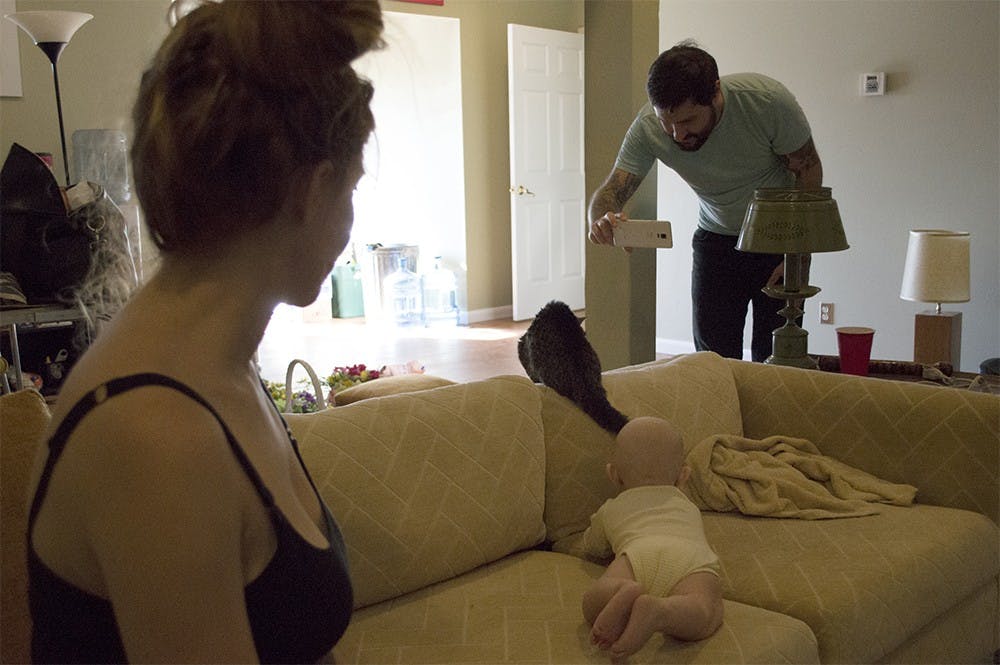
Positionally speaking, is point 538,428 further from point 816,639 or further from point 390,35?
point 390,35

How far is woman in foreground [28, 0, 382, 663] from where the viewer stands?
1.92ft

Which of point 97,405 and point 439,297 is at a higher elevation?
point 97,405

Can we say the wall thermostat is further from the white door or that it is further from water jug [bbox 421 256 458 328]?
water jug [bbox 421 256 458 328]

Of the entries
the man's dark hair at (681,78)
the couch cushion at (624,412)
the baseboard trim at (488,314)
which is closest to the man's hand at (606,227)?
the man's dark hair at (681,78)

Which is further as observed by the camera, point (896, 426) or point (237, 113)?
point (896, 426)

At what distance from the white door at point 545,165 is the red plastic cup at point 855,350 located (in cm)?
434

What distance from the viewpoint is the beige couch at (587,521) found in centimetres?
157

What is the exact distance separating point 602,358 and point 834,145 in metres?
2.22

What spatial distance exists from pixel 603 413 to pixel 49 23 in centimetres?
327

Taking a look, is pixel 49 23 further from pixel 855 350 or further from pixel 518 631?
pixel 518 631

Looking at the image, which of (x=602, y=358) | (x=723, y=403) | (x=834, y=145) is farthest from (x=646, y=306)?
(x=834, y=145)

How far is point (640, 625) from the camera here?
1421 millimetres

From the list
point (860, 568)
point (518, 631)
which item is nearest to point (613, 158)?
point (860, 568)

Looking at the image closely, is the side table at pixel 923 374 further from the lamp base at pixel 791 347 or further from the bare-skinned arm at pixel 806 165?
the bare-skinned arm at pixel 806 165
